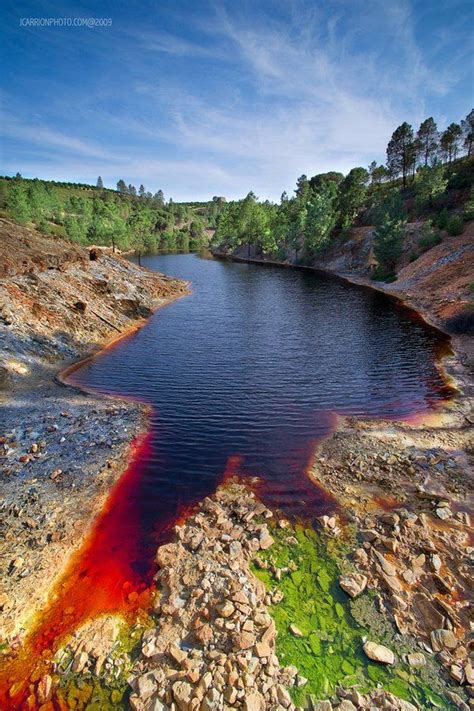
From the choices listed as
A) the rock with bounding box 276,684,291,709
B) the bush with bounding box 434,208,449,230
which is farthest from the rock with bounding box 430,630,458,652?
the bush with bounding box 434,208,449,230

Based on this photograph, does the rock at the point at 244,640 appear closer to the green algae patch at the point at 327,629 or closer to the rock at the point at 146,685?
the green algae patch at the point at 327,629

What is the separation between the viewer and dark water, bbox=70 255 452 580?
20.2 metres

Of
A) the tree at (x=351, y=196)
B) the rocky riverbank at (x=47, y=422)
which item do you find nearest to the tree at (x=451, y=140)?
the tree at (x=351, y=196)

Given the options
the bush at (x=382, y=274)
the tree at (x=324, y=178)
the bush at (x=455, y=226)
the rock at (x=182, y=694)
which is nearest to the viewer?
the rock at (x=182, y=694)

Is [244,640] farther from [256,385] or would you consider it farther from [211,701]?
[256,385]

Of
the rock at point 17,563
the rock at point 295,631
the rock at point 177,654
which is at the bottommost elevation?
the rock at point 17,563

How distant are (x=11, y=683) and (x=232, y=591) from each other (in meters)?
7.21

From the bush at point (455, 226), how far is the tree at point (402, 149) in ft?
187

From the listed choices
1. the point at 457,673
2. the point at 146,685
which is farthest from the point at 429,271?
the point at 146,685

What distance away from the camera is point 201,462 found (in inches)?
857

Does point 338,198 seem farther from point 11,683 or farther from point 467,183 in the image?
point 11,683

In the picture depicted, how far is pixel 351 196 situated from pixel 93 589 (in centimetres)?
12666

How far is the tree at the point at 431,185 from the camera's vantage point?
95688mm

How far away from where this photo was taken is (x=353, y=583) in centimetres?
1312
